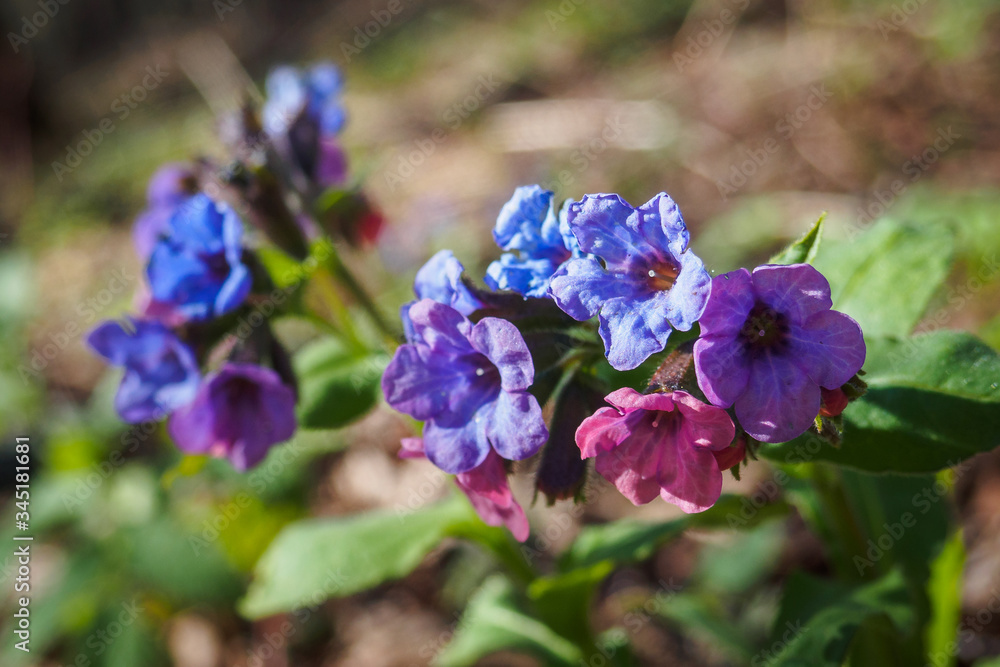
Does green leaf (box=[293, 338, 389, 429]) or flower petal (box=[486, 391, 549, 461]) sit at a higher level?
flower petal (box=[486, 391, 549, 461])

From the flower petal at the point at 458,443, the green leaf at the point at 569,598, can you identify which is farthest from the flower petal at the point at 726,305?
the green leaf at the point at 569,598

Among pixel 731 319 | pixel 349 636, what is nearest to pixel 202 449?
pixel 731 319

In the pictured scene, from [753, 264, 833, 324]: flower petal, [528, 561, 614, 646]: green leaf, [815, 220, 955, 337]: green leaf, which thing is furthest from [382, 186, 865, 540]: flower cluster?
[815, 220, 955, 337]: green leaf

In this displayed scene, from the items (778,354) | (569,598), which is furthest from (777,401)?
(569,598)

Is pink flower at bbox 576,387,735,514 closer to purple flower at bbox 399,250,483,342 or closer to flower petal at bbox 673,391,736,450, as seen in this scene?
flower petal at bbox 673,391,736,450

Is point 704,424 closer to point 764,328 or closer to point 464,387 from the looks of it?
point 764,328

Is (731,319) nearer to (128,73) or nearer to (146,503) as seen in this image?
(146,503)

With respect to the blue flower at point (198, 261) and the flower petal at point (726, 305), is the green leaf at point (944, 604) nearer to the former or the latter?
the flower petal at point (726, 305)
